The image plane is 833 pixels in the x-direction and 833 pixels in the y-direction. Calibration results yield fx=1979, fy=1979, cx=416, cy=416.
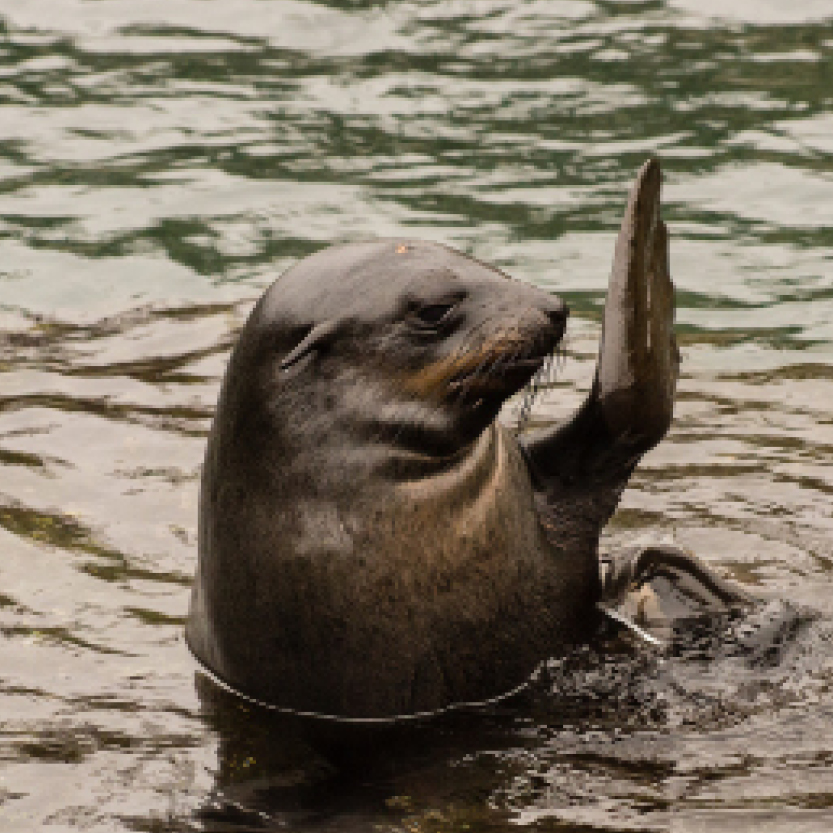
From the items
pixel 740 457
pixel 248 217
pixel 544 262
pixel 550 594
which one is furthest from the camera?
pixel 248 217

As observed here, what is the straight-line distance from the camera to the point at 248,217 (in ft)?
37.1

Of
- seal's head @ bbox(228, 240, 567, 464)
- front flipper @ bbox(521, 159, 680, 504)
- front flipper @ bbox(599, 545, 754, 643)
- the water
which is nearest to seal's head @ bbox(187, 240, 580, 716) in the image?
seal's head @ bbox(228, 240, 567, 464)

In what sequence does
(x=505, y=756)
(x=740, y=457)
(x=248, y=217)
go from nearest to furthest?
(x=505, y=756), (x=740, y=457), (x=248, y=217)

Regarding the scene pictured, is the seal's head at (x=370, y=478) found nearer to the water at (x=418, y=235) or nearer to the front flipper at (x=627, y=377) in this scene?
the water at (x=418, y=235)

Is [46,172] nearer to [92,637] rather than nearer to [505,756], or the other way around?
[92,637]

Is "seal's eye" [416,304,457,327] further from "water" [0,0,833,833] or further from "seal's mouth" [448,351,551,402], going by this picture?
"water" [0,0,833,833]

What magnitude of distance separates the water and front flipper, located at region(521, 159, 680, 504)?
52cm

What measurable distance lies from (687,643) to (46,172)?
728 centimetres

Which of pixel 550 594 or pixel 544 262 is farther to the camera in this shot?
pixel 544 262

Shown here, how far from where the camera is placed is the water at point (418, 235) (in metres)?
4.91

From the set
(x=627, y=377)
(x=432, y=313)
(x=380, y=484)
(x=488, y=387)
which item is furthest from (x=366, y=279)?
(x=627, y=377)

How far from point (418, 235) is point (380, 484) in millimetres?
5637

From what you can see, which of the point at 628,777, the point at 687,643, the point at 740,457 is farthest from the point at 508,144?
the point at 628,777

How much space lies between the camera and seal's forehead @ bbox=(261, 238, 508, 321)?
5.23m
